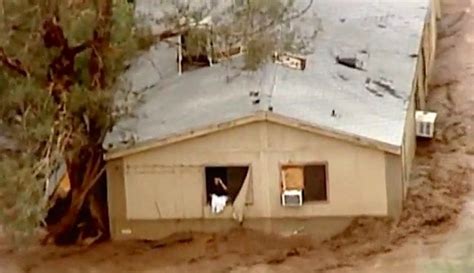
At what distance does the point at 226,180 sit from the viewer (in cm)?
1698

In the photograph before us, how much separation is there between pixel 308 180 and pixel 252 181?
818mm

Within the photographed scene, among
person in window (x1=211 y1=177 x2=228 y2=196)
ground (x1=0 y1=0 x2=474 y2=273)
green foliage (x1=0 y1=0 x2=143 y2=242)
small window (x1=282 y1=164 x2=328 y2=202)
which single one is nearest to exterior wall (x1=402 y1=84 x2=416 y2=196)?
ground (x1=0 y1=0 x2=474 y2=273)

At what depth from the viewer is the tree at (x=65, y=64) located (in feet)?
50.3

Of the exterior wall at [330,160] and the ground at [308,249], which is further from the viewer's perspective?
the exterior wall at [330,160]

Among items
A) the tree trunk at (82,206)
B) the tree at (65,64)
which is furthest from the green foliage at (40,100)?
the tree trunk at (82,206)

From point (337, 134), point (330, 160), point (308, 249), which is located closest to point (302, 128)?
point (337, 134)

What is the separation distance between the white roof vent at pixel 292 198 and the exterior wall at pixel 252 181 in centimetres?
10

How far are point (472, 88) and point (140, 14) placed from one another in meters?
8.98

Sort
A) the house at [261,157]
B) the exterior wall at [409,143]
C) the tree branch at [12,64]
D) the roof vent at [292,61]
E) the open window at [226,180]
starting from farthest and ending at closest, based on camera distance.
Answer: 1. the roof vent at [292,61]
2. the exterior wall at [409,143]
3. the open window at [226,180]
4. the house at [261,157]
5. the tree branch at [12,64]

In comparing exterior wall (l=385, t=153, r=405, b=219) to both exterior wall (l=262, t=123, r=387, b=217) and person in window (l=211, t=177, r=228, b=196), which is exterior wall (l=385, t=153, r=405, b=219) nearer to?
exterior wall (l=262, t=123, r=387, b=217)

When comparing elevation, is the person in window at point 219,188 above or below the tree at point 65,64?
below

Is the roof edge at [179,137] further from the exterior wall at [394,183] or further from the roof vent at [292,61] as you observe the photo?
the exterior wall at [394,183]

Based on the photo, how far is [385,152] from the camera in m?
16.7

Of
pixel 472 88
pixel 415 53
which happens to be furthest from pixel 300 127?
pixel 472 88
